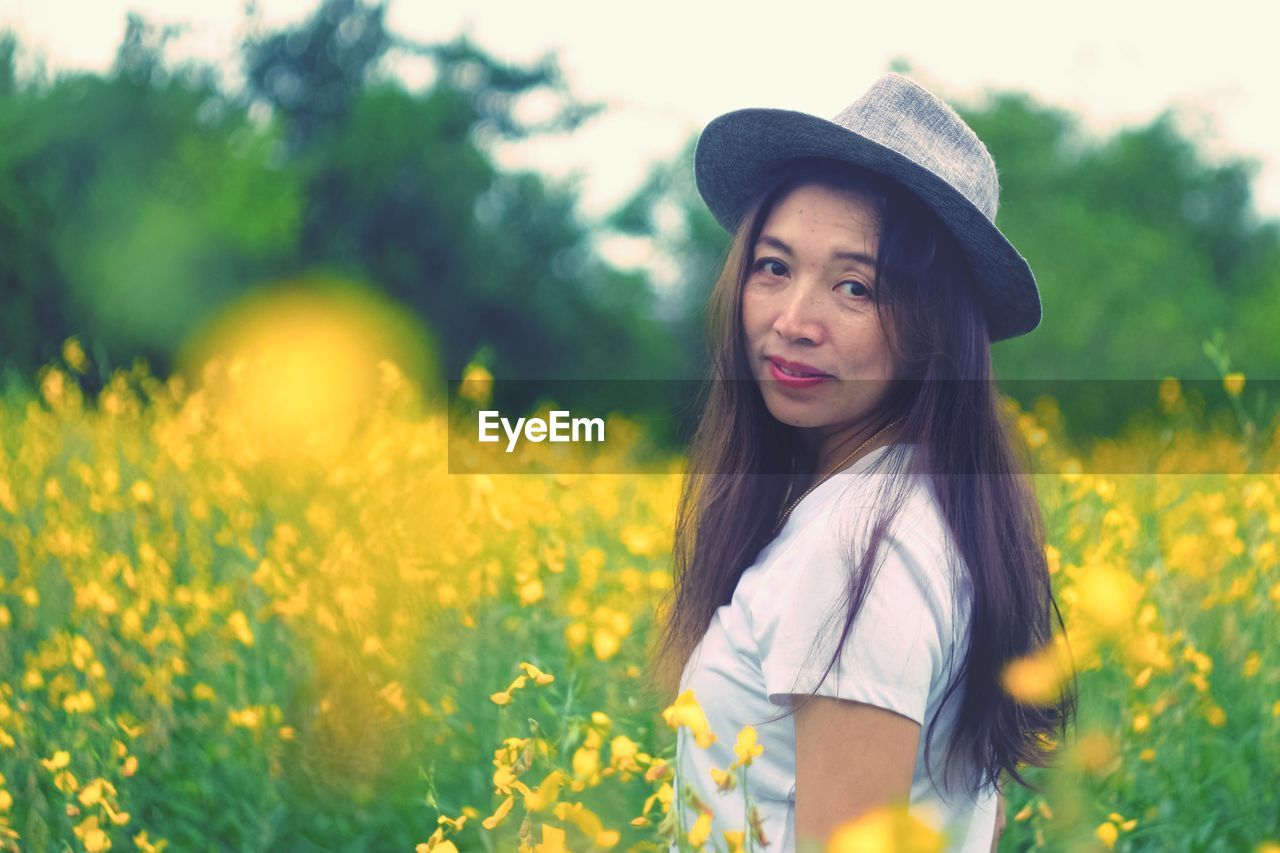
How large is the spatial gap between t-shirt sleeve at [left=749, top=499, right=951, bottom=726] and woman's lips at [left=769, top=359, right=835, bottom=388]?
19 cm

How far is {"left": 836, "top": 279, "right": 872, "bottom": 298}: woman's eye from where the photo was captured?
1274mm

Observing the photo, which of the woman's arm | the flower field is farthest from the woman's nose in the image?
the flower field

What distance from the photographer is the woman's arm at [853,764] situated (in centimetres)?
106

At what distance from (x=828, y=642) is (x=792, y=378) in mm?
342

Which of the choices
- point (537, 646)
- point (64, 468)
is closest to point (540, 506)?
point (537, 646)

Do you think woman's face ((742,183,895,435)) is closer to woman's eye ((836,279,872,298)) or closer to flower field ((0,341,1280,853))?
woman's eye ((836,279,872,298))

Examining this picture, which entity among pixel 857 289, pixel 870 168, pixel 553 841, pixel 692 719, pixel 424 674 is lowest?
pixel 424 674

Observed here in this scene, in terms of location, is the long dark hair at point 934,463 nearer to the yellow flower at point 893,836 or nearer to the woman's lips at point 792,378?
the woman's lips at point 792,378

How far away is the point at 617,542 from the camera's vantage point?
3.64 m

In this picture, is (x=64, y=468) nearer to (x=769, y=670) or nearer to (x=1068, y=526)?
(x=1068, y=526)

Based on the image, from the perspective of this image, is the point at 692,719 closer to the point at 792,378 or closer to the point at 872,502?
the point at 872,502

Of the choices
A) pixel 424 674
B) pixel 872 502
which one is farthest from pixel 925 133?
pixel 424 674

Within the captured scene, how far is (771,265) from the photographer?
4.51 feet

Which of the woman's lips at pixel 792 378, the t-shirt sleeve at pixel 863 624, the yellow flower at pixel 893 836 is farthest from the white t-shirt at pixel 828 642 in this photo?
the yellow flower at pixel 893 836
